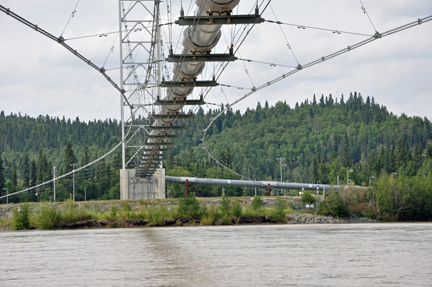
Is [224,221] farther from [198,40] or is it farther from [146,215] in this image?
[198,40]

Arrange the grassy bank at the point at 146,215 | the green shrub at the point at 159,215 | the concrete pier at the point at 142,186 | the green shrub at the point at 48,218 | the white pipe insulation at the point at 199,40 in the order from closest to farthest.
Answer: the white pipe insulation at the point at 199,40 → the green shrub at the point at 48,218 → the grassy bank at the point at 146,215 → the green shrub at the point at 159,215 → the concrete pier at the point at 142,186

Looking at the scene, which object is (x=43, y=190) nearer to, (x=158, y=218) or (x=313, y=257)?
(x=158, y=218)

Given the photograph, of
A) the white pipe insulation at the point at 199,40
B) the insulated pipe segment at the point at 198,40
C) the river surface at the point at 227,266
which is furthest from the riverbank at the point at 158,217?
the river surface at the point at 227,266

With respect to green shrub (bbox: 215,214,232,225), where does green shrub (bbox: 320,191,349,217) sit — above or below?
above

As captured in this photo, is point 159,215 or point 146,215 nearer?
point 159,215

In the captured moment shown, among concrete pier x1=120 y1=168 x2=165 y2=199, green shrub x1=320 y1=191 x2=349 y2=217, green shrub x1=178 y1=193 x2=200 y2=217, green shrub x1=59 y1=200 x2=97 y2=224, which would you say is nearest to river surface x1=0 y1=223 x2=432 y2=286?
green shrub x1=59 y1=200 x2=97 y2=224

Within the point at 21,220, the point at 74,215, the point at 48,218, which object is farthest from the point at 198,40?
the point at 21,220

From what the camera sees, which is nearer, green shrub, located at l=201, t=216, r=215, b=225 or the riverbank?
the riverbank

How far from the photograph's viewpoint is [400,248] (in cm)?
2561

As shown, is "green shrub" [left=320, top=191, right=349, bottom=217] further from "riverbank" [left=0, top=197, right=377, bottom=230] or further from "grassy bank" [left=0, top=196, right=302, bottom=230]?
"grassy bank" [left=0, top=196, right=302, bottom=230]

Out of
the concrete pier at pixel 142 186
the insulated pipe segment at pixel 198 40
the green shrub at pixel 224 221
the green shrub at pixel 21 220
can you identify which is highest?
the insulated pipe segment at pixel 198 40

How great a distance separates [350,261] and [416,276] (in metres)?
4.47

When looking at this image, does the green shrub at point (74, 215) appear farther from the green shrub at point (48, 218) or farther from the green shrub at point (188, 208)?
the green shrub at point (188, 208)

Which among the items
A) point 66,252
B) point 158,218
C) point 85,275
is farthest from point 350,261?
point 158,218
